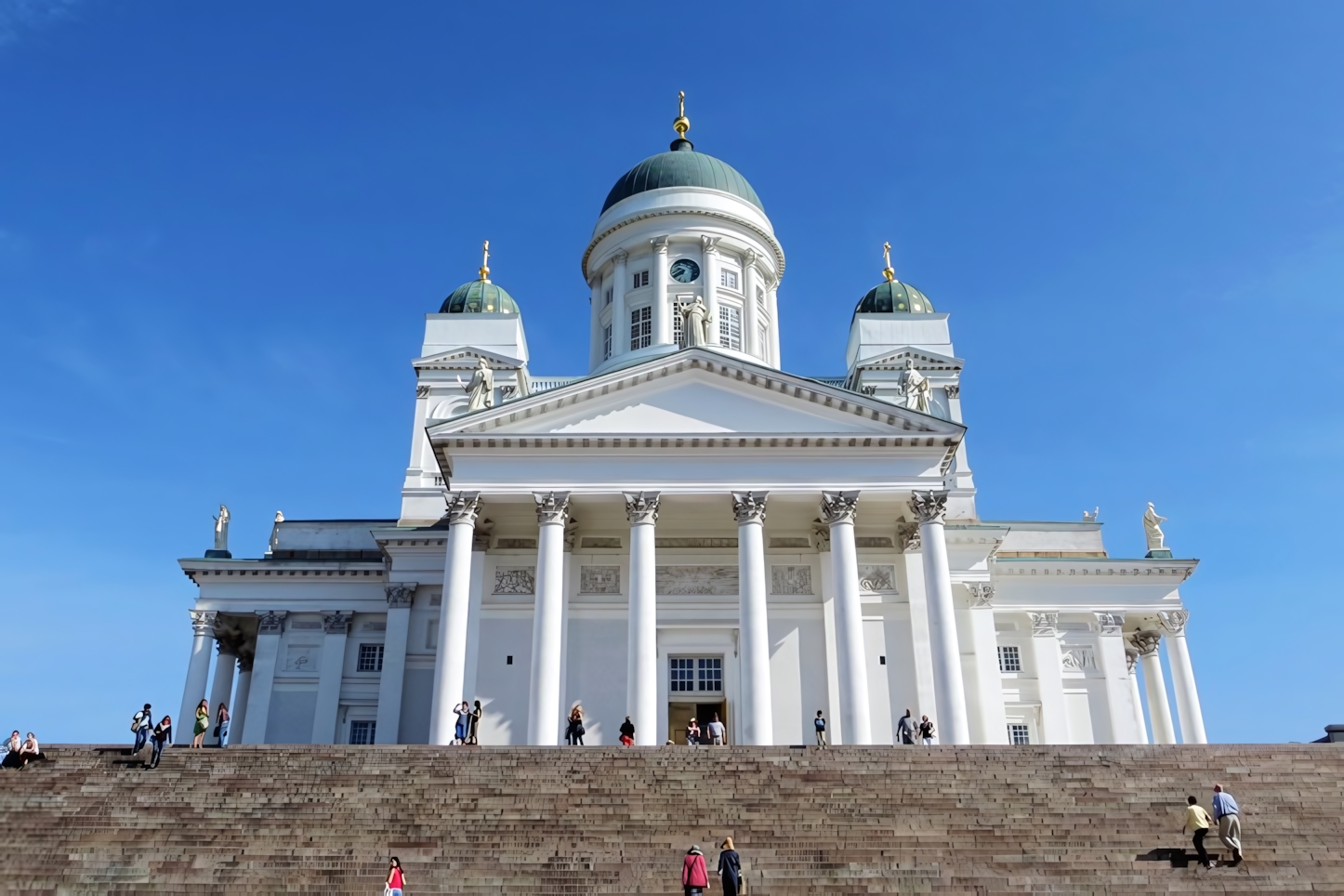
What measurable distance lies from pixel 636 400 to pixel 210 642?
58.6 feet

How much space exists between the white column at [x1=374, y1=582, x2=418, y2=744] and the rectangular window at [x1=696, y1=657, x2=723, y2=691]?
9.79 metres

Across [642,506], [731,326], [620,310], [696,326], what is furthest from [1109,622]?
[620,310]

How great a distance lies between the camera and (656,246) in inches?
1625

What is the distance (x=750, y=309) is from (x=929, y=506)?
1541 cm

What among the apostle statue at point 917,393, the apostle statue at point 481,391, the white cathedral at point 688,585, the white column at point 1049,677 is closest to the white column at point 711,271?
the white cathedral at point 688,585

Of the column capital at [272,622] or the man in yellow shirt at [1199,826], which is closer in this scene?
the man in yellow shirt at [1199,826]

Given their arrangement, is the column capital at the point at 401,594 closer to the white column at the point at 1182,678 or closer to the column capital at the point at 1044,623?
the column capital at the point at 1044,623

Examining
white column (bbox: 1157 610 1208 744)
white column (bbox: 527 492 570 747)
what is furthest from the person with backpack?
white column (bbox: 1157 610 1208 744)

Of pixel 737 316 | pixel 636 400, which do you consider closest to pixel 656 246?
pixel 737 316

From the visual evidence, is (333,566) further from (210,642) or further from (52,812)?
(52,812)

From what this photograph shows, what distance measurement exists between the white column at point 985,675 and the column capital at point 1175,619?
804 centimetres

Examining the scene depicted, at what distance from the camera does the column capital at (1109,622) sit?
37469 mm

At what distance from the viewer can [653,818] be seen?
18.0 m

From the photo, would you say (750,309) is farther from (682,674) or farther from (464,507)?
(464,507)
